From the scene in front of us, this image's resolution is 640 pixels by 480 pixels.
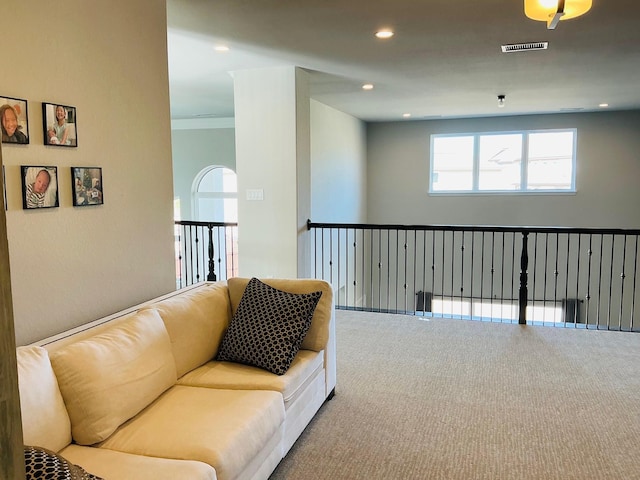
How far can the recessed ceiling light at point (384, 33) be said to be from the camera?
3.83 m

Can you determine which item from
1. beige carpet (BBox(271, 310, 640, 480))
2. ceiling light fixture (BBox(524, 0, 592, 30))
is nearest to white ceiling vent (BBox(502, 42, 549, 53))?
ceiling light fixture (BBox(524, 0, 592, 30))

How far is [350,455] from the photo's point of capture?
8.60ft

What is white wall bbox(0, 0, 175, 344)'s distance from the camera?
236 centimetres

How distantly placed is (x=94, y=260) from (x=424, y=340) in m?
2.84

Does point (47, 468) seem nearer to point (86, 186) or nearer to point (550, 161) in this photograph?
point (86, 186)

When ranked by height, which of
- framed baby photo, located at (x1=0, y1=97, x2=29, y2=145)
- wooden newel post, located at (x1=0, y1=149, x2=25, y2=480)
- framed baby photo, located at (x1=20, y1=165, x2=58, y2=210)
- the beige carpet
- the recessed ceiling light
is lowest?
the beige carpet

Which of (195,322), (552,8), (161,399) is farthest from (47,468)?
(552,8)

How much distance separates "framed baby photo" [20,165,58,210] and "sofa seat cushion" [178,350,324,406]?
43.8 inches

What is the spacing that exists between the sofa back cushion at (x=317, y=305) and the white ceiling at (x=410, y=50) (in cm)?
182

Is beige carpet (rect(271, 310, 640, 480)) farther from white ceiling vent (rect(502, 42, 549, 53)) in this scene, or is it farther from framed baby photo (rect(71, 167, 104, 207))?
white ceiling vent (rect(502, 42, 549, 53))

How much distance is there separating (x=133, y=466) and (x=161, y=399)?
1.91 ft

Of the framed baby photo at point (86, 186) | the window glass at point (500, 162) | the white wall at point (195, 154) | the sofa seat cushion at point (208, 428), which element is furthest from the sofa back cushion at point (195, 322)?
the window glass at point (500, 162)

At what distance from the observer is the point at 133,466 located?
5.98ft

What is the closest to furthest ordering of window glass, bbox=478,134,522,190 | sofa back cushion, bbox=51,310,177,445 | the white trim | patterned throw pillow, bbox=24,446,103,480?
patterned throw pillow, bbox=24,446,103,480 < sofa back cushion, bbox=51,310,177,445 < window glass, bbox=478,134,522,190 < the white trim
